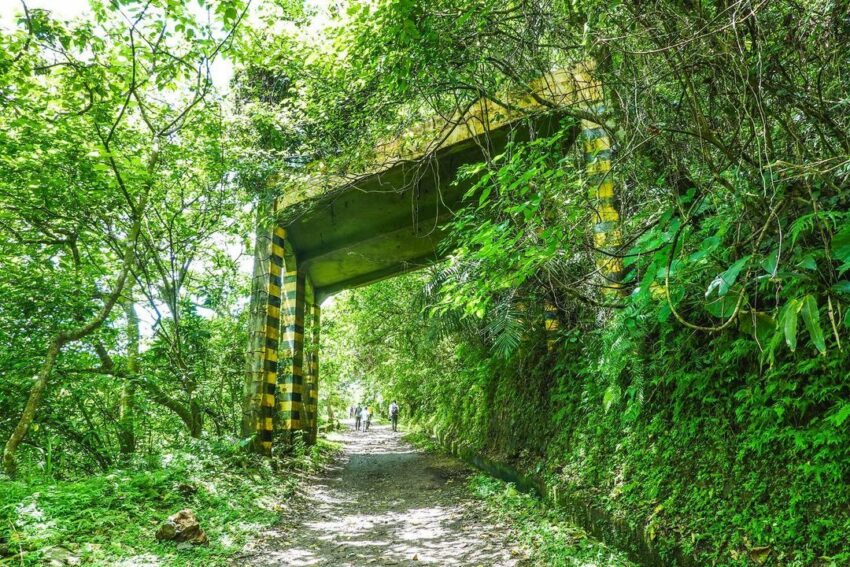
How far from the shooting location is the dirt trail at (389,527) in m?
4.84

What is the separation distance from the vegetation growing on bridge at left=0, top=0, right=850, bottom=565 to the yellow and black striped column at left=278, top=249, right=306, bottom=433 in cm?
94

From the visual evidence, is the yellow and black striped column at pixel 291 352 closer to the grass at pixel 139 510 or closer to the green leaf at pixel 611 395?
the grass at pixel 139 510

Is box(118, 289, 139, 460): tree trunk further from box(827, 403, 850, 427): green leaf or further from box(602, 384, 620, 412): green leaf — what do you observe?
box(827, 403, 850, 427): green leaf

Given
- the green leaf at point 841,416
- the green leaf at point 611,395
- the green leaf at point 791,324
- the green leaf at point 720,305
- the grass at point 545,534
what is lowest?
the grass at point 545,534

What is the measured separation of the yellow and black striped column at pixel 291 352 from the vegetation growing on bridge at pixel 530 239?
94 cm

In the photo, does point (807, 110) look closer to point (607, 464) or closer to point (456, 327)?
point (607, 464)

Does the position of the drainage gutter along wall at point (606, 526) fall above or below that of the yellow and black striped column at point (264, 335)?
below

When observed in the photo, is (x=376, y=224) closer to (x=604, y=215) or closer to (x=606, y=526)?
(x=604, y=215)

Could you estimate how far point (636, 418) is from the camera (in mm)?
4602

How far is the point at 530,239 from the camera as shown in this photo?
4.38 m

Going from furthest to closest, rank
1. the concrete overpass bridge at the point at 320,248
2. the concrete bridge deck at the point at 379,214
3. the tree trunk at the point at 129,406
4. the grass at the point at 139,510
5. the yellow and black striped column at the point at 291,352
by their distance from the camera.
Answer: the yellow and black striped column at the point at 291,352 → the concrete overpass bridge at the point at 320,248 → the concrete bridge deck at the point at 379,214 → the tree trunk at the point at 129,406 → the grass at the point at 139,510

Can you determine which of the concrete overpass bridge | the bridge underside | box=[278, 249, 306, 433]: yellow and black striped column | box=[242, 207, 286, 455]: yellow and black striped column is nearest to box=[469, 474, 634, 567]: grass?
the concrete overpass bridge

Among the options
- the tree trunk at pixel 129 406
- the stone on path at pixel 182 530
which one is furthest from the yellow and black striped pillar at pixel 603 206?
the tree trunk at pixel 129 406

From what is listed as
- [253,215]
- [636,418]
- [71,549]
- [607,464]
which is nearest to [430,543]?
[607,464]
